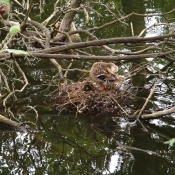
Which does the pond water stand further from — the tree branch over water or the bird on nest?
the bird on nest

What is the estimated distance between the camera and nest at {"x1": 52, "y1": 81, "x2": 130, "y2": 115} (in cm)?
598

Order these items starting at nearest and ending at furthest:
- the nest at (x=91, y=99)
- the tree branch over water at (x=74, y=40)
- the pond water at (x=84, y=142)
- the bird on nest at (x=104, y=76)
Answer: the pond water at (x=84, y=142), the nest at (x=91, y=99), the bird on nest at (x=104, y=76), the tree branch over water at (x=74, y=40)

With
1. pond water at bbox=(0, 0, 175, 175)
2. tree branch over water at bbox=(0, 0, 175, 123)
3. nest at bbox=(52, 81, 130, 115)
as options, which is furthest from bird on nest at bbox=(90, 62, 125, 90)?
pond water at bbox=(0, 0, 175, 175)

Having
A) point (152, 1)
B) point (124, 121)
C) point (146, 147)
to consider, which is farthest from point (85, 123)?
point (152, 1)

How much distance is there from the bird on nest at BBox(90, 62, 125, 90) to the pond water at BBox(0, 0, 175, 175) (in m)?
0.42

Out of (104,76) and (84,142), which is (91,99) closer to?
(104,76)

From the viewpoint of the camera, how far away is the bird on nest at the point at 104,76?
20.5 feet

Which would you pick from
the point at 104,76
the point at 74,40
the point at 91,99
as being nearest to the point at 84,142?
the point at 91,99

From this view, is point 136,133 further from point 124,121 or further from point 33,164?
point 33,164

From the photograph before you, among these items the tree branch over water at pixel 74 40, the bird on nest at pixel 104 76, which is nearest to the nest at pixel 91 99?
the bird on nest at pixel 104 76

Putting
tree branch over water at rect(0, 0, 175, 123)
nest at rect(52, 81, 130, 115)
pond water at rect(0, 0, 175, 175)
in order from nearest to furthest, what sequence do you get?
1. pond water at rect(0, 0, 175, 175)
2. nest at rect(52, 81, 130, 115)
3. tree branch over water at rect(0, 0, 175, 123)

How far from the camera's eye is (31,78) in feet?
24.0

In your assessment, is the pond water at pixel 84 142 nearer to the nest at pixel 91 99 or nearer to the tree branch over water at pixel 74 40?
the nest at pixel 91 99

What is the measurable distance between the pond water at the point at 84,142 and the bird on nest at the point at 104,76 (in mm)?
421
